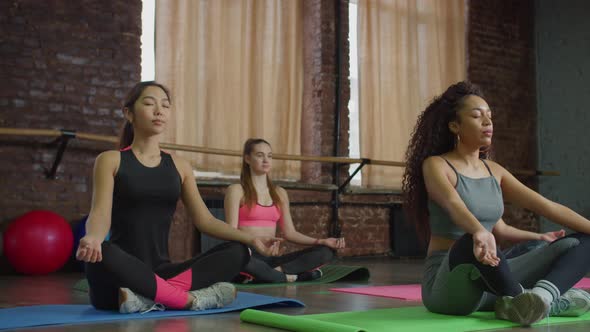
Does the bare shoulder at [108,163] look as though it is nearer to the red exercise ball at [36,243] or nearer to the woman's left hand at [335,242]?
the woman's left hand at [335,242]

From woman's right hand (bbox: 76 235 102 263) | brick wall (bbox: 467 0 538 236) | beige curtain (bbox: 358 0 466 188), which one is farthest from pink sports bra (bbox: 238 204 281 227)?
brick wall (bbox: 467 0 538 236)

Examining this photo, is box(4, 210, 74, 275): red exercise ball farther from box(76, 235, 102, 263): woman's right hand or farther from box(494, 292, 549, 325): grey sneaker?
box(494, 292, 549, 325): grey sneaker

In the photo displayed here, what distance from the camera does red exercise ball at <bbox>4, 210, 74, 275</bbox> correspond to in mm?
4457

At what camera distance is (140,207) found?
258cm

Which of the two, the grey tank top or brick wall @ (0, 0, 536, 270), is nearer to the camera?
the grey tank top

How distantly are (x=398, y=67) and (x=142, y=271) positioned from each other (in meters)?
4.85

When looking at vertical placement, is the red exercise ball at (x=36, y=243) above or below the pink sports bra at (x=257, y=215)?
below

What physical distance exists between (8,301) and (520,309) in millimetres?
2085

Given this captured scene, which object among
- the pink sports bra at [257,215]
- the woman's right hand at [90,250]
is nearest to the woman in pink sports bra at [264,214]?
the pink sports bra at [257,215]

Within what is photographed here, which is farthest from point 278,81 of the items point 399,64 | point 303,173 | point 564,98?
point 564,98

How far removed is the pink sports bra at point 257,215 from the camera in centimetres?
417

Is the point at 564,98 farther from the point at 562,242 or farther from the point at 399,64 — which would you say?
the point at 562,242

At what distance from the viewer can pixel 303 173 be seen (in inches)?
253

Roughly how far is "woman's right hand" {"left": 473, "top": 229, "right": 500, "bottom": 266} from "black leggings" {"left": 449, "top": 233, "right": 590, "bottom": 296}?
75 mm
